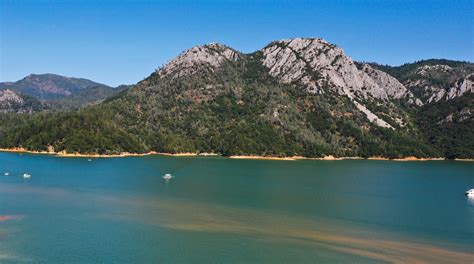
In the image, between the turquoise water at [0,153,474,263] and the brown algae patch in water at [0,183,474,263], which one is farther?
the brown algae patch in water at [0,183,474,263]

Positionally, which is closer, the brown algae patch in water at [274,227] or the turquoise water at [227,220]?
the turquoise water at [227,220]

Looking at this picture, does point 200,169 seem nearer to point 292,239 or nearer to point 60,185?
point 60,185

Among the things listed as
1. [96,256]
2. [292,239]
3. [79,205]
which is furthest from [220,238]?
[79,205]

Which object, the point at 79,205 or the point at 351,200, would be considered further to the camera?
the point at 351,200

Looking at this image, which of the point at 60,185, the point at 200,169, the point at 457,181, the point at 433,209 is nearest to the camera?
the point at 433,209

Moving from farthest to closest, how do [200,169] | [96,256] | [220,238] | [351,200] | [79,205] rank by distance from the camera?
[200,169]
[351,200]
[79,205]
[220,238]
[96,256]

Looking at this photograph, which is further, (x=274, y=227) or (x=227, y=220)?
(x=227, y=220)
